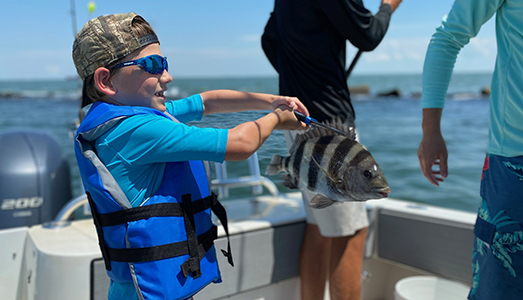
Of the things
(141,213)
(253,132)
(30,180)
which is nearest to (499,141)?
(253,132)

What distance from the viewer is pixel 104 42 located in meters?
1.12

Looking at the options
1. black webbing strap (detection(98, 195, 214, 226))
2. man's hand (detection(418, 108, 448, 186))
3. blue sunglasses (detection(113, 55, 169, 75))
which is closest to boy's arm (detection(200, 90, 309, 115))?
blue sunglasses (detection(113, 55, 169, 75))

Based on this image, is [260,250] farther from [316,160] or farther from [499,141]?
[499,141]

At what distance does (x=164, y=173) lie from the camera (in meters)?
1.21

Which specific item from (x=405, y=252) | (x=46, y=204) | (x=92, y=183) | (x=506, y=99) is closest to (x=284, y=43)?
(x=506, y=99)

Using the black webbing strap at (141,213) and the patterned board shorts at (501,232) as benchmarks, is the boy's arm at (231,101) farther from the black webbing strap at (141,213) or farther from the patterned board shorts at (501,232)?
the patterned board shorts at (501,232)

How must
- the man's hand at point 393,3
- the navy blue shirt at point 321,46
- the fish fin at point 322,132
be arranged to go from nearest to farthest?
the fish fin at point 322,132 → the navy blue shirt at point 321,46 → the man's hand at point 393,3

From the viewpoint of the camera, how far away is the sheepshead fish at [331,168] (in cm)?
114

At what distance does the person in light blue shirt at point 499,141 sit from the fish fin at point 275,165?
0.62 meters

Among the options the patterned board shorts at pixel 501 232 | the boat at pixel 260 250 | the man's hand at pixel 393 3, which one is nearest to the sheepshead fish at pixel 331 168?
the patterned board shorts at pixel 501 232

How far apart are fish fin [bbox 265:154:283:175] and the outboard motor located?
109 inches

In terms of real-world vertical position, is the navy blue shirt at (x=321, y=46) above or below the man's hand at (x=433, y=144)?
above

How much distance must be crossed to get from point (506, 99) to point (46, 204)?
11.2 ft

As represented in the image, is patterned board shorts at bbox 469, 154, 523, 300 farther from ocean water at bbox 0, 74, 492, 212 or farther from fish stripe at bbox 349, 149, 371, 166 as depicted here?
ocean water at bbox 0, 74, 492, 212
